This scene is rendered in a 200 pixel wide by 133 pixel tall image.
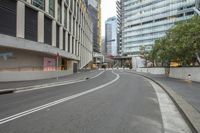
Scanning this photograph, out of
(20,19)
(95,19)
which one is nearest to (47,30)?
(20,19)

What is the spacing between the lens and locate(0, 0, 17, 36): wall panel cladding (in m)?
26.9

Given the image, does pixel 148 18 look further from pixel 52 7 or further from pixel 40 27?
pixel 40 27

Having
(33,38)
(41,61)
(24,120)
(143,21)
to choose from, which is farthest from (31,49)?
(143,21)

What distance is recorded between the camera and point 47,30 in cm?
3831

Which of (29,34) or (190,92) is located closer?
(190,92)

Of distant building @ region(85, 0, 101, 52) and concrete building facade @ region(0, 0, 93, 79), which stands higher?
distant building @ region(85, 0, 101, 52)

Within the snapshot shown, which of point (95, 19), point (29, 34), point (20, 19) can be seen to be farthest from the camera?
point (95, 19)

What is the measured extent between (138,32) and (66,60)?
93075 mm

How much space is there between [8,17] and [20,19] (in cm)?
182

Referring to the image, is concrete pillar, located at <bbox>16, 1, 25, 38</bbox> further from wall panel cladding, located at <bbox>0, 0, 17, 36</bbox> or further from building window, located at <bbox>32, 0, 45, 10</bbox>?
building window, located at <bbox>32, 0, 45, 10</bbox>

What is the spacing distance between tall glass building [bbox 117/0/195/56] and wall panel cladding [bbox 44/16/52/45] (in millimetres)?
82542

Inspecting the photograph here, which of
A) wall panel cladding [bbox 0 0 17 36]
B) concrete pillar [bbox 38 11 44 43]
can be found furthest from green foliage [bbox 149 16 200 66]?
wall panel cladding [bbox 0 0 17 36]

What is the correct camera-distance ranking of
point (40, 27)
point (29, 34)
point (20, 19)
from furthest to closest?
point (40, 27) < point (29, 34) < point (20, 19)

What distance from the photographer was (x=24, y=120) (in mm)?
8484
